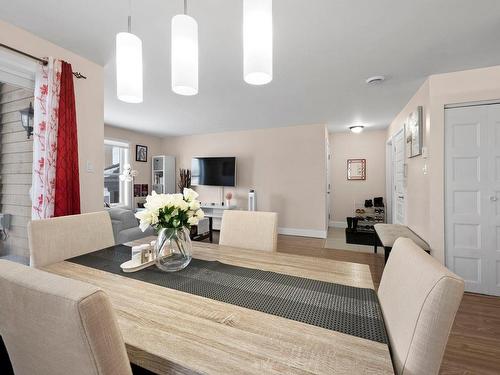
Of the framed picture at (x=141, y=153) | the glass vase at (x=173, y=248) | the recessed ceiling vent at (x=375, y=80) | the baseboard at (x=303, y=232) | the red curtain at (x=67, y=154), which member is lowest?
the baseboard at (x=303, y=232)

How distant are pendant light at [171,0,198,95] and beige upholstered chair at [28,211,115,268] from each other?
1108 millimetres

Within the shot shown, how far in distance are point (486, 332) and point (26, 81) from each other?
4201 millimetres

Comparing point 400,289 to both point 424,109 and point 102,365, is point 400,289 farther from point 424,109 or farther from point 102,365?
point 424,109

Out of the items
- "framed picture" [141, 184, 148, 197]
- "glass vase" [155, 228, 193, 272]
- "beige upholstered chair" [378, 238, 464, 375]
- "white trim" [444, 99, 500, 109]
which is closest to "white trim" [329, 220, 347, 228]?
"white trim" [444, 99, 500, 109]

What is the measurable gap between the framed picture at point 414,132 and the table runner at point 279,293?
2623 mm

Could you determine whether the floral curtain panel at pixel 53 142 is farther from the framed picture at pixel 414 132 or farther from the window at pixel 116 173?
the framed picture at pixel 414 132

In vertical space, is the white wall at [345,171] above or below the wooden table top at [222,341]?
above

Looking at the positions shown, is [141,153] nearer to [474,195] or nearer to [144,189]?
[144,189]

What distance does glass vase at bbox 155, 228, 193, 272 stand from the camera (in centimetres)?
113

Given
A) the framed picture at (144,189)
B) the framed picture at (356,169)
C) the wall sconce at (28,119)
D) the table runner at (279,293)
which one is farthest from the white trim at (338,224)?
the wall sconce at (28,119)

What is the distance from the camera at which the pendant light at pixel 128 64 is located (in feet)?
3.87

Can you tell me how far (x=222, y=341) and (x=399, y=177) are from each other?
438 centimetres

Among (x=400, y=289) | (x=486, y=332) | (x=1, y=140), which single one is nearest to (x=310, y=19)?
(x=400, y=289)

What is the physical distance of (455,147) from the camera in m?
2.43
